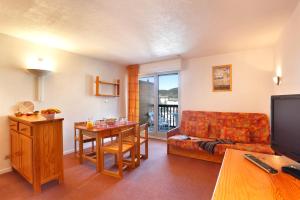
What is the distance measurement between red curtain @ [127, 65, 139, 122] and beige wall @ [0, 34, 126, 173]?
0.23m

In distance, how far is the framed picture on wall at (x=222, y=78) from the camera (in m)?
3.71

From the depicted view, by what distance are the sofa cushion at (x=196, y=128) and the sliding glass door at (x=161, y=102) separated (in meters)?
0.82

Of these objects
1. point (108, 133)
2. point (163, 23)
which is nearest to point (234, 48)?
point (163, 23)

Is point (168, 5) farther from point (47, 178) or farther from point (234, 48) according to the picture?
point (47, 178)

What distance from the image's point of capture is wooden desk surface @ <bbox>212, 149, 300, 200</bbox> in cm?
85

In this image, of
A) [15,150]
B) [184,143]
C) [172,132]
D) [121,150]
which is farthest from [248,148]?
[15,150]

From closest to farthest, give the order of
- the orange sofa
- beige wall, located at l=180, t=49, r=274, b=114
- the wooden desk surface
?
the wooden desk surface, the orange sofa, beige wall, located at l=180, t=49, r=274, b=114

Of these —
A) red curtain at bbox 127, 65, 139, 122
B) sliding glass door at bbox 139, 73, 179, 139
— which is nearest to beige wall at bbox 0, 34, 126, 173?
red curtain at bbox 127, 65, 139, 122

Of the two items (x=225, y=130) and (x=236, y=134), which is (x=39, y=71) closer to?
(x=225, y=130)

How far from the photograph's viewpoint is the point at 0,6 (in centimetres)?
184

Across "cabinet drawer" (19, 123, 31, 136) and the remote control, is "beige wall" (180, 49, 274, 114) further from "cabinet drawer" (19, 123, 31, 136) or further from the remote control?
"cabinet drawer" (19, 123, 31, 136)

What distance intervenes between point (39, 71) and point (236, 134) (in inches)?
160

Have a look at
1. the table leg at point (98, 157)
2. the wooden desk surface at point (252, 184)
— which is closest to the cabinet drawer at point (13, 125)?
the table leg at point (98, 157)

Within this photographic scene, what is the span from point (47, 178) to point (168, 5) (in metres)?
2.76
